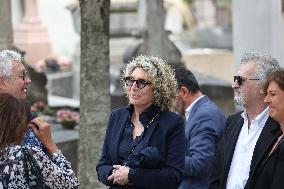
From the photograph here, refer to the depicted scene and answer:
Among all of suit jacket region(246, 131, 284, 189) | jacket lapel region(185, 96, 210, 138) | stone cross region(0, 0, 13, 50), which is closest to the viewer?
suit jacket region(246, 131, 284, 189)

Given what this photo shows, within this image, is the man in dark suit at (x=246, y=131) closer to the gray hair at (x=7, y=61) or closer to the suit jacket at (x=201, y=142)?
the suit jacket at (x=201, y=142)

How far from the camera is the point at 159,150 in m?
5.52

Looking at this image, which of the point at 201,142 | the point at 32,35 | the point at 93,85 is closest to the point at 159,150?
the point at 201,142

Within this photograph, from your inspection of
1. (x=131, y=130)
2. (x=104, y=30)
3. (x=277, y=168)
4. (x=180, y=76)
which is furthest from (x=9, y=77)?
(x=104, y=30)

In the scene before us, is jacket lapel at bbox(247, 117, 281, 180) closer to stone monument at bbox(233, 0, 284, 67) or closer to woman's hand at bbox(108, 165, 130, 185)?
woman's hand at bbox(108, 165, 130, 185)

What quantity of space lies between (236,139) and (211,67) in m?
17.1

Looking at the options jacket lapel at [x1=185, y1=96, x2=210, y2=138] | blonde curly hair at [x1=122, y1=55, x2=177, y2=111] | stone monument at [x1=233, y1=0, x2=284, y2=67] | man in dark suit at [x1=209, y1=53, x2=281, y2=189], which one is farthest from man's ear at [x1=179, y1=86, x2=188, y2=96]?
stone monument at [x1=233, y1=0, x2=284, y2=67]

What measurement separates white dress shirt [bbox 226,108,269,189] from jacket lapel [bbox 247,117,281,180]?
→ 10 centimetres

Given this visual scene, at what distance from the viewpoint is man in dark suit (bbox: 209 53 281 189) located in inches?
219

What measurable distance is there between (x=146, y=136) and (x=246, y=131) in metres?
0.67

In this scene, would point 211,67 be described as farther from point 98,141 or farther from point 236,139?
point 236,139

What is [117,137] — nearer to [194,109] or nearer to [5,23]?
[194,109]

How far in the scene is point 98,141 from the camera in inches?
323

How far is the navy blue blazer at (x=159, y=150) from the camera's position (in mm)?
5457
